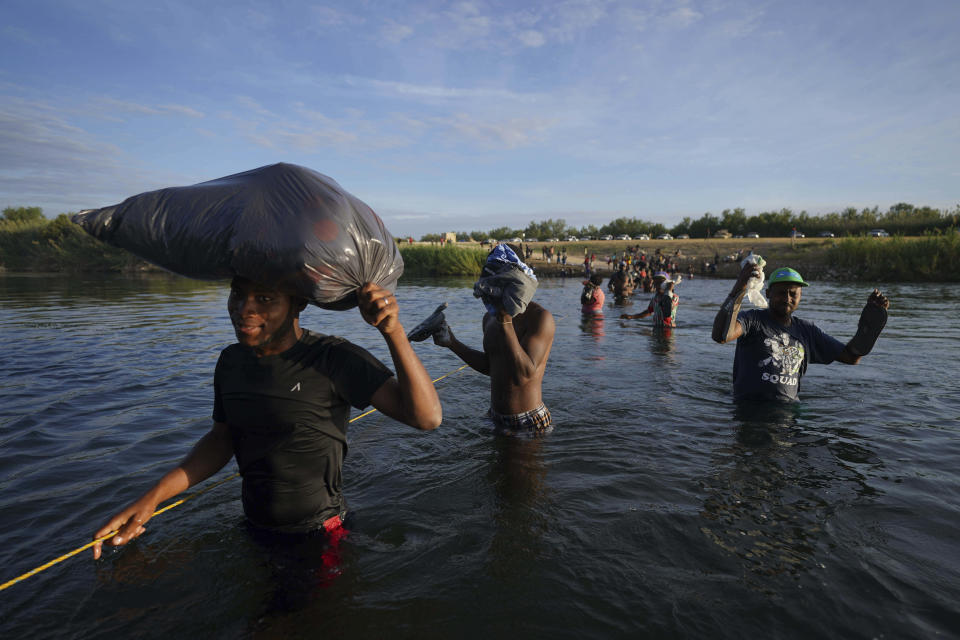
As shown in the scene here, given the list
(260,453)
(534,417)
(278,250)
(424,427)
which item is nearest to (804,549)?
(534,417)

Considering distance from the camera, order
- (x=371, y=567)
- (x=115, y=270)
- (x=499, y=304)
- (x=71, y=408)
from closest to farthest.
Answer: (x=371, y=567) < (x=499, y=304) < (x=71, y=408) < (x=115, y=270)

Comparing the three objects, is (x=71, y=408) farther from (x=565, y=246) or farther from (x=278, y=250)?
(x=565, y=246)

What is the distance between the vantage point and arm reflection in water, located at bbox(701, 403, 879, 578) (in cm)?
289

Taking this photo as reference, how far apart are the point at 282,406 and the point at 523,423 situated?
2517 mm

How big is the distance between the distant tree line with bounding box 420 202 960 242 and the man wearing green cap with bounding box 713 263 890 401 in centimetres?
5479

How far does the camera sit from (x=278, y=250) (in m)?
1.83

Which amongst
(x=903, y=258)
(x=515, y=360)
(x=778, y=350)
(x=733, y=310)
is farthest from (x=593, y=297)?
(x=903, y=258)

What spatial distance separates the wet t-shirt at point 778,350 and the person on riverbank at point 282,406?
398 cm

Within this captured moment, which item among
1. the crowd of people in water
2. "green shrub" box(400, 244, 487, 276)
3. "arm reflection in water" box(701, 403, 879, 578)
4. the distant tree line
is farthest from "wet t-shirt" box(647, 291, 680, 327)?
the distant tree line

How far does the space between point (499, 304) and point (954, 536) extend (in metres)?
3.10

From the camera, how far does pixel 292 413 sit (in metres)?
2.17

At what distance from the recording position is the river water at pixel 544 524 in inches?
91.9

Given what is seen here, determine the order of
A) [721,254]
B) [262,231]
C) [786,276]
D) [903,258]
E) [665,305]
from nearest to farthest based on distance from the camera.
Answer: [262,231] → [786,276] → [665,305] → [903,258] → [721,254]

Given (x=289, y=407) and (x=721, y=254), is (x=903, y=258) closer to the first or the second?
(x=721, y=254)
